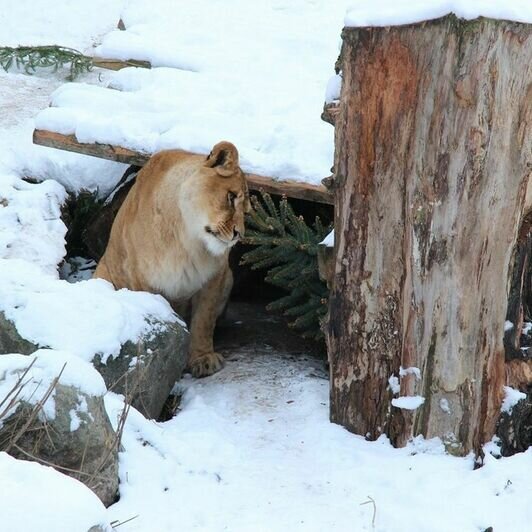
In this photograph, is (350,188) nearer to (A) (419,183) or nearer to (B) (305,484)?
(A) (419,183)

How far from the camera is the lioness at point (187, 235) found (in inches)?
223

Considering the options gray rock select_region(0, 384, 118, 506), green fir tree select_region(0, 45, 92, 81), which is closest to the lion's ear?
gray rock select_region(0, 384, 118, 506)

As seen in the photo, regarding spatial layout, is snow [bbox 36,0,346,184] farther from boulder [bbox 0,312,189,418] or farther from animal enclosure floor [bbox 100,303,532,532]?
animal enclosure floor [bbox 100,303,532,532]

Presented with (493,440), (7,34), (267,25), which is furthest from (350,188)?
(7,34)

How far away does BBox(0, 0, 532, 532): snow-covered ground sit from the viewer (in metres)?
4.04

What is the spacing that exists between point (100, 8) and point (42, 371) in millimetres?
7880

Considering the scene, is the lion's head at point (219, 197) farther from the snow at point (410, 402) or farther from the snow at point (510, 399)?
the snow at point (510, 399)

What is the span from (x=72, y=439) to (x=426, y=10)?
82.3 inches

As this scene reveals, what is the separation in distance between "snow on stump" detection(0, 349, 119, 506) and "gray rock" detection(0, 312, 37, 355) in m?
0.82

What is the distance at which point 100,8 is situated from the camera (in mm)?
11156

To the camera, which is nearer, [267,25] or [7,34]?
[267,25]

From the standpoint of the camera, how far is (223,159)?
5.66 metres

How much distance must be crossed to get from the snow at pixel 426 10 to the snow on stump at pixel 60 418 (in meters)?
1.77

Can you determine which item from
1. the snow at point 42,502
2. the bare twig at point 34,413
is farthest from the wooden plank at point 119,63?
the snow at point 42,502
